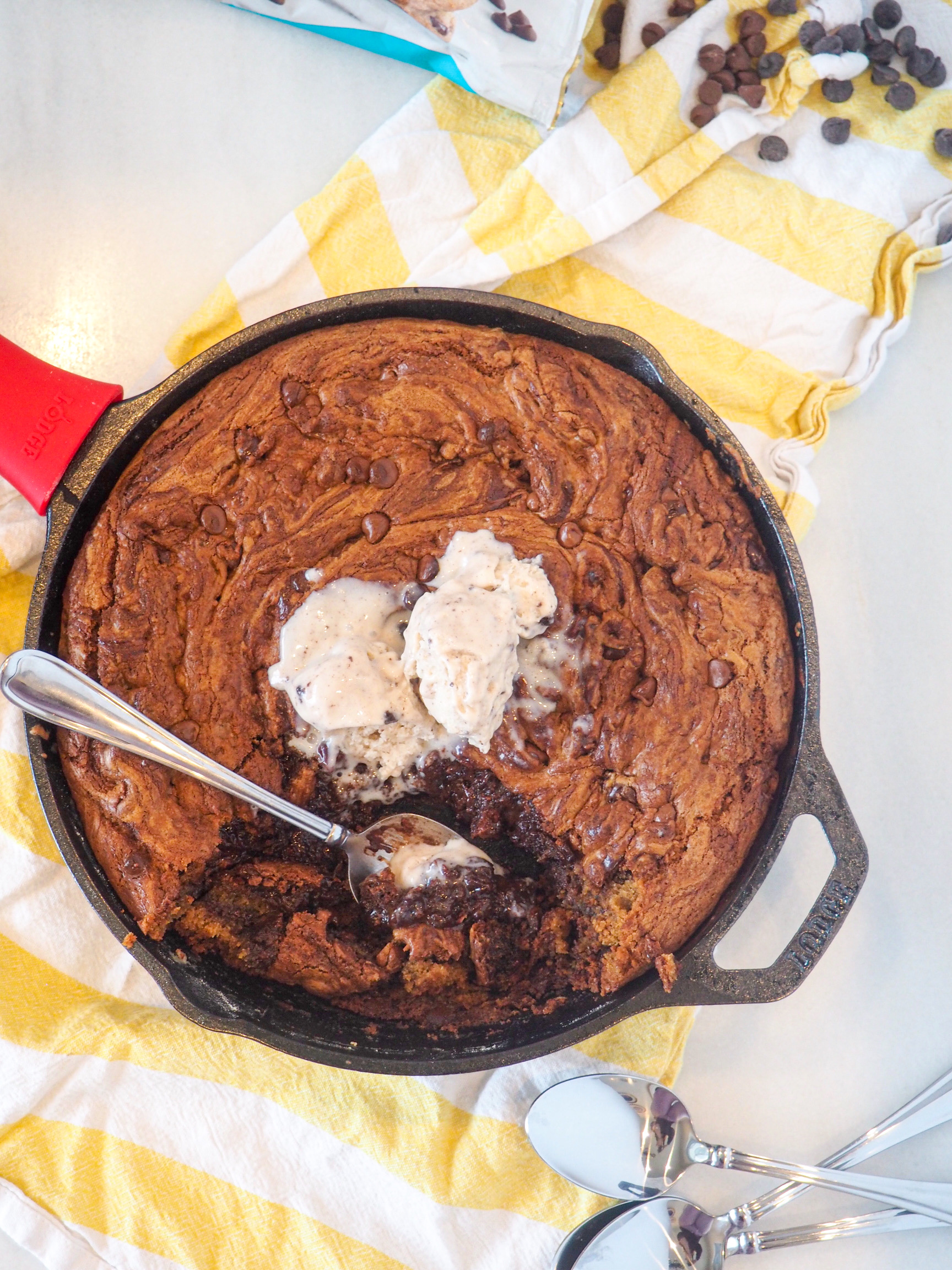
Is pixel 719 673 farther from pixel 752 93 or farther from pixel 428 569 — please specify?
pixel 752 93

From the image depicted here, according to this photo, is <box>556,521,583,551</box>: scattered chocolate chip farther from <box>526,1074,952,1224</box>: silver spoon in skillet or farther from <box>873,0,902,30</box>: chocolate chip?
<box>873,0,902,30</box>: chocolate chip

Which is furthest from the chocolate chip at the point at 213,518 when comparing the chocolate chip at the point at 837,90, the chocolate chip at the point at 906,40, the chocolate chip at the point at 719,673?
the chocolate chip at the point at 906,40

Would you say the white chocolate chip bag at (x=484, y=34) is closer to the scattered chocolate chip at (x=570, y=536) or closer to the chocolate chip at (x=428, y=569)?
the scattered chocolate chip at (x=570, y=536)

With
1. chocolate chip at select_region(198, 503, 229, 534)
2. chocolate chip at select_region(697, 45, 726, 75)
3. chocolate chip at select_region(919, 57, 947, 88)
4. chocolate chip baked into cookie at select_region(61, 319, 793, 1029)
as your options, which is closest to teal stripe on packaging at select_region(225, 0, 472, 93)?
chocolate chip at select_region(697, 45, 726, 75)

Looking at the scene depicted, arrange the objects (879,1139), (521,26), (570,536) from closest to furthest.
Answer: (570,536), (521,26), (879,1139)

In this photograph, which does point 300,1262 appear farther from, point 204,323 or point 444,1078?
point 204,323

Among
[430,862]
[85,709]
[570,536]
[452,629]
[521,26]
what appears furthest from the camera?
[521,26]

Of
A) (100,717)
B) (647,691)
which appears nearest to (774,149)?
(647,691)
